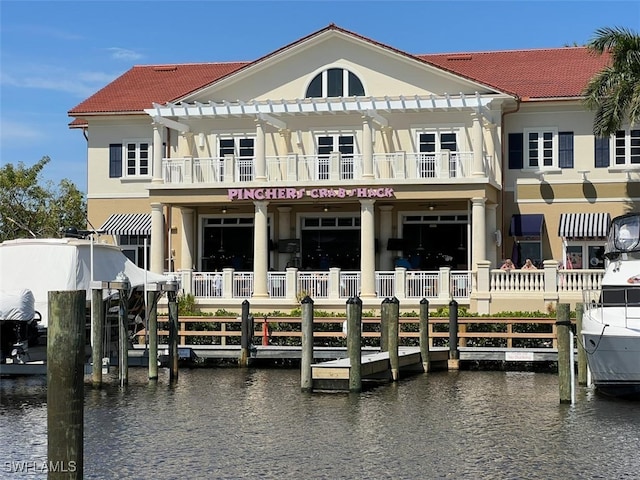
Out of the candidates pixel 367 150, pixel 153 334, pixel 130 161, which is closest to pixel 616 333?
pixel 153 334

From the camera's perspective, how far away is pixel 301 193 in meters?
38.4

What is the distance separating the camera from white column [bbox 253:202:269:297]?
38.0 metres

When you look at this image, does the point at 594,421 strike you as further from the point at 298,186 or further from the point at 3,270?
the point at 298,186

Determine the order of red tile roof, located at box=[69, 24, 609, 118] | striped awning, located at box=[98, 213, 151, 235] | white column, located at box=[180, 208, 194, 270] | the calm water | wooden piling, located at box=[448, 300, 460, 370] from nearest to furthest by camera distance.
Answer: the calm water → wooden piling, located at box=[448, 300, 460, 370] → red tile roof, located at box=[69, 24, 609, 118] → white column, located at box=[180, 208, 194, 270] → striped awning, located at box=[98, 213, 151, 235]

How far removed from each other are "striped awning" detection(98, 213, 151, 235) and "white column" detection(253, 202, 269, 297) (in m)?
5.69

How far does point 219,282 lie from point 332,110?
294 inches

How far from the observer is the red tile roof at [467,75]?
1607 inches

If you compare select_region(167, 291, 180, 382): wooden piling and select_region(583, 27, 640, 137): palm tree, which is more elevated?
select_region(583, 27, 640, 137): palm tree

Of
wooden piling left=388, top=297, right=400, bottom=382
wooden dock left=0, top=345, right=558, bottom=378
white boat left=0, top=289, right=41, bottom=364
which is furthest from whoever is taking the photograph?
wooden dock left=0, top=345, right=558, bottom=378

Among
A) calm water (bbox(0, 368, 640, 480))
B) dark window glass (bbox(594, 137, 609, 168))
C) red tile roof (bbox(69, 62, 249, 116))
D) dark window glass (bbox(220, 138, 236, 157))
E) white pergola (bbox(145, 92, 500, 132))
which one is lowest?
calm water (bbox(0, 368, 640, 480))

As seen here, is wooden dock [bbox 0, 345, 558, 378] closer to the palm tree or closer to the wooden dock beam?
the wooden dock beam

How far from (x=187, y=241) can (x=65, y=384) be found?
99.0 feet

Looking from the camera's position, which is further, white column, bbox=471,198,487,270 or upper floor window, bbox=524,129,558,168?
upper floor window, bbox=524,129,558,168

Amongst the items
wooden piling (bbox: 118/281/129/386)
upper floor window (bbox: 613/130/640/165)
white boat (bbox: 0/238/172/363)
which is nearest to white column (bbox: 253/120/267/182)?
white boat (bbox: 0/238/172/363)
